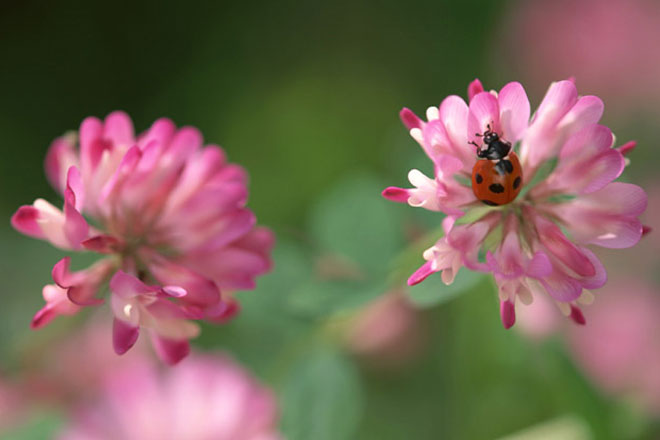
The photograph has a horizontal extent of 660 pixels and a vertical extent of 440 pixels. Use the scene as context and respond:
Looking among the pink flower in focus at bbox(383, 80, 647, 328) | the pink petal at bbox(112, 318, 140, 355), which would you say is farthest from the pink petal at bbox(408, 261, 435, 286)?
the pink petal at bbox(112, 318, 140, 355)

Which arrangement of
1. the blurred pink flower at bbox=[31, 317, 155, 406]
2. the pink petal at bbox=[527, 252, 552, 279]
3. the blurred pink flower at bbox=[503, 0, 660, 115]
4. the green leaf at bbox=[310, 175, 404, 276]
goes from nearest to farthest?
the pink petal at bbox=[527, 252, 552, 279] < the green leaf at bbox=[310, 175, 404, 276] < the blurred pink flower at bbox=[31, 317, 155, 406] < the blurred pink flower at bbox=[503, 0, 660, 115]

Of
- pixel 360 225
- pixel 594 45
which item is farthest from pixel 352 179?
pixel 594 45

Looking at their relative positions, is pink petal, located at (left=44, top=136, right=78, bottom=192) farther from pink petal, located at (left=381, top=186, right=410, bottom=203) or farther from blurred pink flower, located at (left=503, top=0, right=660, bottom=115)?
blurred pink flower, located at (left=503, top=0, right=660, bottom=115)

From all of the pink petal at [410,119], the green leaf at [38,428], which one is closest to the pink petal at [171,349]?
the pink petal at [410,119]

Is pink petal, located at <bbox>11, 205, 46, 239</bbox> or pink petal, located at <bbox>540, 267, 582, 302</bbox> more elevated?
pink petal, located at <bbox>11, 205, 46, 239</bbox>

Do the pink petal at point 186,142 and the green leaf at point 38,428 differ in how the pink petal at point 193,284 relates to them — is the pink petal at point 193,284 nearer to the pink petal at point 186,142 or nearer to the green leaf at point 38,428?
the pink petal at point 186,142
